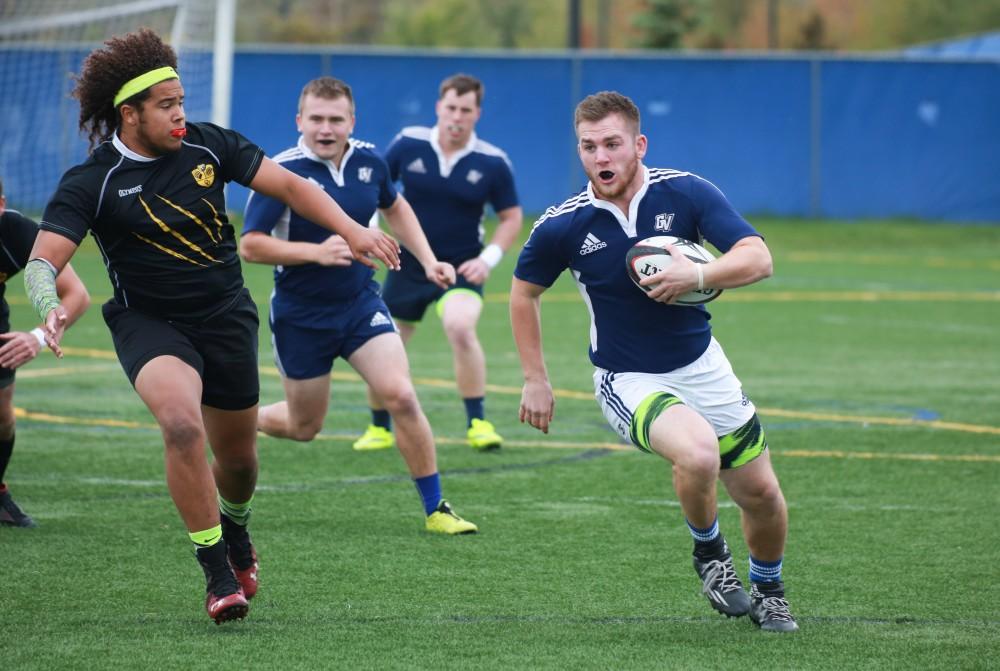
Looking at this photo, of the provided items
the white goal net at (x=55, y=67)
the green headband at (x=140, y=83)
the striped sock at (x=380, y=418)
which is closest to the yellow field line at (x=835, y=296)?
the white goal net at (x=55, y=67)

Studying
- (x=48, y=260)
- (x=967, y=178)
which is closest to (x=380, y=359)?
(x=48, y=260)

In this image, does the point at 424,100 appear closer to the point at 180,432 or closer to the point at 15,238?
the point at 15,238

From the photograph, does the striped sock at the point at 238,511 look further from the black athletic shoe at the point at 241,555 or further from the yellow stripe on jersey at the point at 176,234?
the yellow stripe on jersey at the point at 176,234

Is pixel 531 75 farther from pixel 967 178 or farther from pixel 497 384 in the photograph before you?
pixel 497 384

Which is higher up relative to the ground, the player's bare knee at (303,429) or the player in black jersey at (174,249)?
the player in black jersey at (174,249)

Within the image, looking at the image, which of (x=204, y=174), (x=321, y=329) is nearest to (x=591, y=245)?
(x=204, y=174)

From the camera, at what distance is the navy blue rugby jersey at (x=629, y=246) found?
6023 mm

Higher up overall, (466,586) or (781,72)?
(781,72)

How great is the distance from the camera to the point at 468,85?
10.4 m

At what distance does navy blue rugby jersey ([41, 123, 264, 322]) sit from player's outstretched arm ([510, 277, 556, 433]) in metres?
1.16

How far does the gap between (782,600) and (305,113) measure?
148 inches

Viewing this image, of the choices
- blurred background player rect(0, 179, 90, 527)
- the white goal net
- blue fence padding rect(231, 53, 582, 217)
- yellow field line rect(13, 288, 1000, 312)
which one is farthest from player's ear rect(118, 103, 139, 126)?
blue fence padding rect(231, 53, 582, 217)

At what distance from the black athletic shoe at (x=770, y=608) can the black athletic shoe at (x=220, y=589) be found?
77.0 inches

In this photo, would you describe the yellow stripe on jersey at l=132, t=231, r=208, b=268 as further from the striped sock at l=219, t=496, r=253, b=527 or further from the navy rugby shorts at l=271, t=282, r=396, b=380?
the navy rugby shorts at l=271, t=282, r=396, b=380
